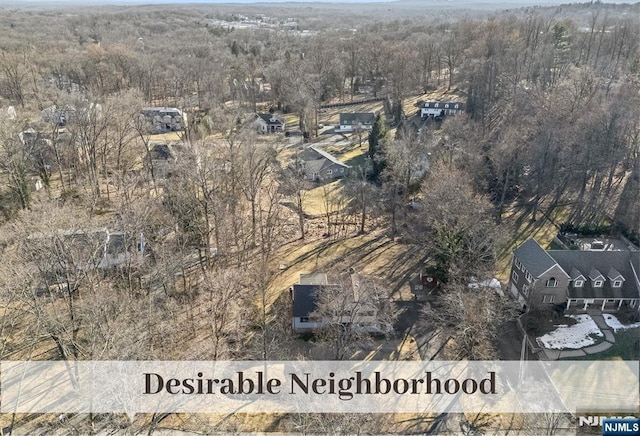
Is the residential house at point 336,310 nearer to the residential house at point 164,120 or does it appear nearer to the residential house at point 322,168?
the residential house at point 322,168

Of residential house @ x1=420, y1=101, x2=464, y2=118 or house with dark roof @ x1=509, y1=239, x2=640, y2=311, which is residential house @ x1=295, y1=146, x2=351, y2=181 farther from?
house with dark roof @ x1=509, y1=239, x2=640, y2=311

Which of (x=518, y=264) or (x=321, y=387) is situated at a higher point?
(x=518, y=264)

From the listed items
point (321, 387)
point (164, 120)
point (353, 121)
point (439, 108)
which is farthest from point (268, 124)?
point (321, 387)

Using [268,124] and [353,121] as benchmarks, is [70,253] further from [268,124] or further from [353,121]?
[353,121]

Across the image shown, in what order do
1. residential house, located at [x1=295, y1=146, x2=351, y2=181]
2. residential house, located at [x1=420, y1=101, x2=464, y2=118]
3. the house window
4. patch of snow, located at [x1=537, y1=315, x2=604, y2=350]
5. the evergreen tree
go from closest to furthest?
patch of snow, located at [x1=537, y1=315, x2=604, y2=350] < the house window < the evergreen tree < residential house, located at [x1=295, y1=146, x2=351, y2=181] < residential house, located at [x1=420, y1=101, x2=464, y2=118]

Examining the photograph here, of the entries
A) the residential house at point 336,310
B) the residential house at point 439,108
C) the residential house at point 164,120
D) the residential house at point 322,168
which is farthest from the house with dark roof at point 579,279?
the residential house at point 164,120

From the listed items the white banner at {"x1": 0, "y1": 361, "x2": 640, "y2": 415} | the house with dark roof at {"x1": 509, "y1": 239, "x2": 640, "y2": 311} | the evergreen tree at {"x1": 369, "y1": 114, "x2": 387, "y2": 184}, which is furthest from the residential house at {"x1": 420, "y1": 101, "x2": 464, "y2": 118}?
the white banner at {"x1": 0, "y1": 361, "x2": 640, "y2": 415}

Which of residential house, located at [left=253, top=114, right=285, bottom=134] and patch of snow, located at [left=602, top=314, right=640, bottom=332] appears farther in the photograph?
residential house, located at [left=253, top=114, right=285, bottom=134]
